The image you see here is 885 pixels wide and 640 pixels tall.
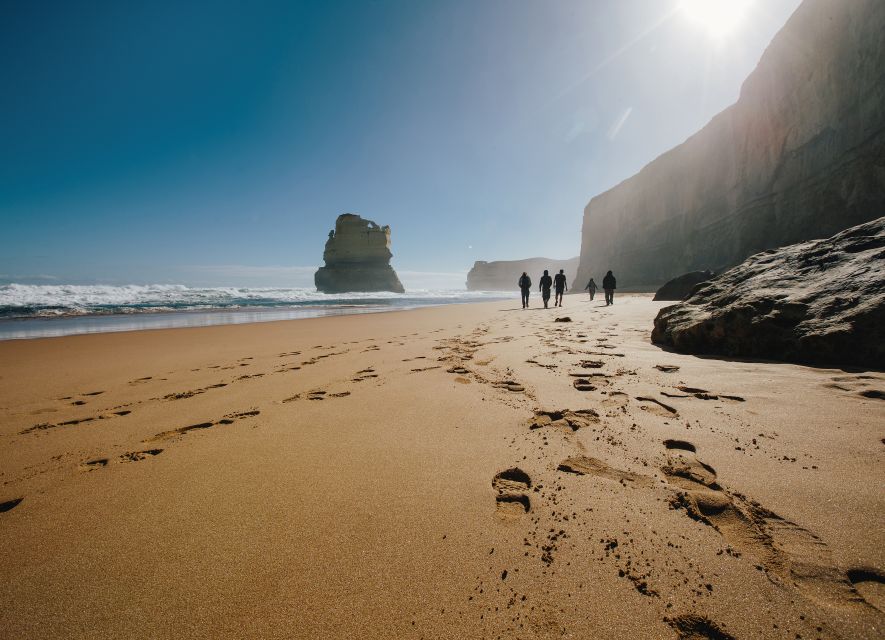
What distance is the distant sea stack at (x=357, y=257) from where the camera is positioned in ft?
225

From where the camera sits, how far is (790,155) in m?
19.2

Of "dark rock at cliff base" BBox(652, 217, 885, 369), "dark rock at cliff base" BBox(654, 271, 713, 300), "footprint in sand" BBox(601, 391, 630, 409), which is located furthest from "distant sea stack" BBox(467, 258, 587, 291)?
"footprint in sand" BBox(601, 391, 630, 409)

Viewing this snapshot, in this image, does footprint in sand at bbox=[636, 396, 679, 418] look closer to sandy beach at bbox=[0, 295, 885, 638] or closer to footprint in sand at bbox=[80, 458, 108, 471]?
sandy beach at bbox=[0, 295, 885, 638]

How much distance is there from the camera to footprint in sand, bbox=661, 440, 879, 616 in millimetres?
958

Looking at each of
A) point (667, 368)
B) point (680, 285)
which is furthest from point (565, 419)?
point (680, 285)

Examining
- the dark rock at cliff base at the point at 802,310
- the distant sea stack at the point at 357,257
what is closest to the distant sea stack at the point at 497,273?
the distant sea stack at the point at 357,257

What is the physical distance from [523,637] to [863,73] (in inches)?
1028

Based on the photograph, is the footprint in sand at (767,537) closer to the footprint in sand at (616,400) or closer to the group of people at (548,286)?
the footprint in sand at (616,400)

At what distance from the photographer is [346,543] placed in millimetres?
1277

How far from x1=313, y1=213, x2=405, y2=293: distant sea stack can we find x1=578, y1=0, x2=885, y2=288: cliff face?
49.2 meters

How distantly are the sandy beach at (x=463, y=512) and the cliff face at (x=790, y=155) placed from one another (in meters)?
21.6

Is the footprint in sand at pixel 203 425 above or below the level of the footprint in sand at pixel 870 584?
below

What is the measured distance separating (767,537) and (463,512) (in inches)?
41.7

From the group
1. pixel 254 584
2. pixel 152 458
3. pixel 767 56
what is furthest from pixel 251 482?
pixel 767 56
